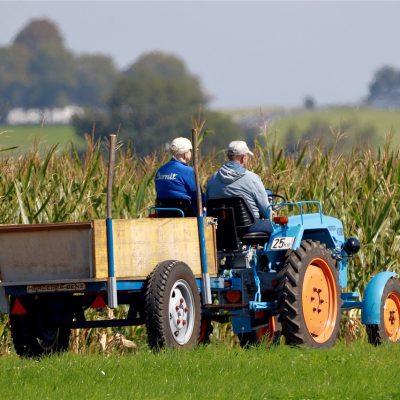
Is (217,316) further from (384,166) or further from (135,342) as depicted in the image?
(384,166)

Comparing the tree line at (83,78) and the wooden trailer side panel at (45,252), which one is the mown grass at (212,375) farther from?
the tree line at (83,78)

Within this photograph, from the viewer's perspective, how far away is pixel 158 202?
1264cm

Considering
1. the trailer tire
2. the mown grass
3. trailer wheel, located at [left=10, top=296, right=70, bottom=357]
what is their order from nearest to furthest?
the mown grass → trailer wheel, located at [left=10, top=296, right=70, bottom=357] → the trailer tire

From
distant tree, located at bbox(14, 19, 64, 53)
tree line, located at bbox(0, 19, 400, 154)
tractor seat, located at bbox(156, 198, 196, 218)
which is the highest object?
distant tree, located at bbox(14, 19, 64, 53)

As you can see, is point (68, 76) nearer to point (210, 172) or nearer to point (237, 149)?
point (210, 172)

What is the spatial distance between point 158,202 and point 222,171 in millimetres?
648

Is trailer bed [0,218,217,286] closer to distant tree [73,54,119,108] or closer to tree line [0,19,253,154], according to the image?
tree line [0,19,253,154]

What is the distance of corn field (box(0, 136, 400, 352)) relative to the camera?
14.4m

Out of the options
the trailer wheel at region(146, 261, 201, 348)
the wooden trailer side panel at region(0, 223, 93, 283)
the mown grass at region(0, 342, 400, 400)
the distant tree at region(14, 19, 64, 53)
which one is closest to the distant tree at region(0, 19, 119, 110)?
the distant tree at region(14, 19, 64, 53)

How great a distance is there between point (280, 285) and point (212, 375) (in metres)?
2.11

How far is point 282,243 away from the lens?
12406 millimetres

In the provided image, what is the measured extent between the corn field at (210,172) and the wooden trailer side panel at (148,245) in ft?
7.74

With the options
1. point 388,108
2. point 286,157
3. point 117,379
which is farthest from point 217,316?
point 388,108

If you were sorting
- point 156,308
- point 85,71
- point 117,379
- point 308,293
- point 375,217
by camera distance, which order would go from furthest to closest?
point 85,71, point 375,217, point 308,293, point 156,308, point 117,379
